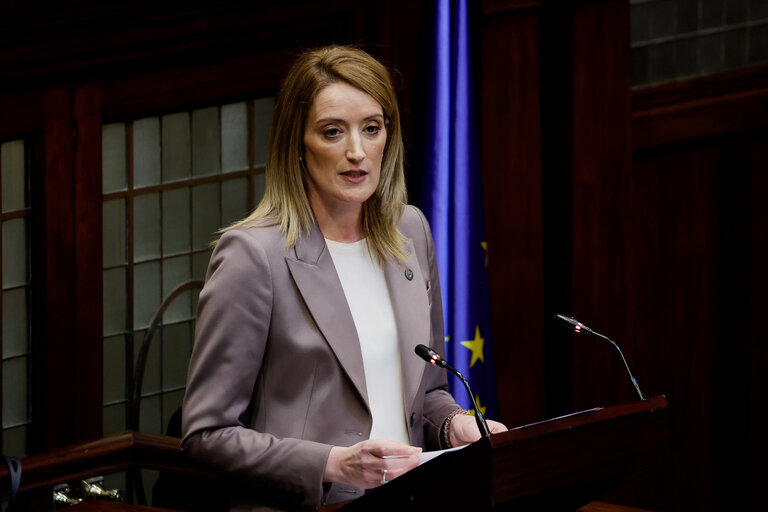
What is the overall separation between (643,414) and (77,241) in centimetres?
214

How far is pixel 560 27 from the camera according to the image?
3447mm

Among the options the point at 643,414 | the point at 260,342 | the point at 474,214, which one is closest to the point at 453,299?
the point at 474,214

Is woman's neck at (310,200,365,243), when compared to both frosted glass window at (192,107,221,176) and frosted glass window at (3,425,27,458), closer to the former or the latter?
frosted glass window at (192,107,221,176)

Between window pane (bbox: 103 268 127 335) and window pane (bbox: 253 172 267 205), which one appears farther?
window pane (bbox: 253 172 267 205)

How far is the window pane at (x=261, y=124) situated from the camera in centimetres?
354

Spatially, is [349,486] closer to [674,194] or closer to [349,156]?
[349,156]

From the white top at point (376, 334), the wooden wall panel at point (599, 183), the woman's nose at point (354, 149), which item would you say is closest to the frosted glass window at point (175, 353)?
the wooden wall panel at point (599, 183)

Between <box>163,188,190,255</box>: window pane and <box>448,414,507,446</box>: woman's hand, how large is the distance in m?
1.67

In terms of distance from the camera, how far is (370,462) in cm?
170

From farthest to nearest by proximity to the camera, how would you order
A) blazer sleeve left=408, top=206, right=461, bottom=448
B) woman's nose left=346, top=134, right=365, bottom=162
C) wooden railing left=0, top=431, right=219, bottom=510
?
wooden railing left=0, top=431, right=219, bottom=510 < blazer sleeve left=408, top=206, right=461, bottom=448 < woman's nose left=346, top=134, right=365, bottom=162

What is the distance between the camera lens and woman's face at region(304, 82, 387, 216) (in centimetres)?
199

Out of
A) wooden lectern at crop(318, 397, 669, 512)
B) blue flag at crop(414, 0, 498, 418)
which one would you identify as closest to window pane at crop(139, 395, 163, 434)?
blue flag at crop(414, 0, 498, 418)

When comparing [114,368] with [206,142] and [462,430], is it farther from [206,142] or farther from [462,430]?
[462,430]

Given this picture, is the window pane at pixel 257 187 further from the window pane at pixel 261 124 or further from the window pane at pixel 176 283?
the window pane at pixel 176 283
